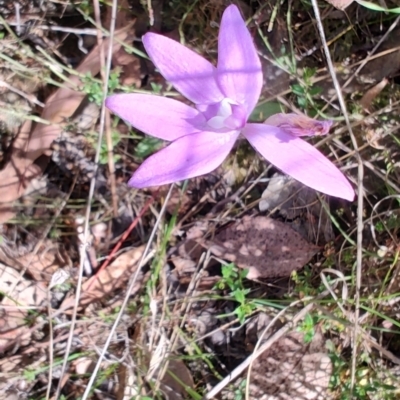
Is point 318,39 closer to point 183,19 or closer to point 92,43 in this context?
point 183,19

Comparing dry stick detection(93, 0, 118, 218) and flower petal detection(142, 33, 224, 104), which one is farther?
dry stick detection(93, 0, 118, 218)

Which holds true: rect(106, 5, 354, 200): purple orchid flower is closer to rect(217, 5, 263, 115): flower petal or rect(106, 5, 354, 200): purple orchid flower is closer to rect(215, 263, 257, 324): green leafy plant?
rect(217, 5, 263, 115): flower petal

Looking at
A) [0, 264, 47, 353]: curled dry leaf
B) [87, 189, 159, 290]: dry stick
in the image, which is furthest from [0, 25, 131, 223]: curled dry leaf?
[87, 189, 159, 290]: dry stick

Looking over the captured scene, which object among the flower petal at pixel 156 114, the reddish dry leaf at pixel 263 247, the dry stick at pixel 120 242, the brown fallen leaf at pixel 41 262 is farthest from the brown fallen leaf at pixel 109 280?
the flower petal at pixel 156 114

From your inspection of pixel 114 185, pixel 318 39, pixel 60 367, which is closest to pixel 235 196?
pixel 114 185

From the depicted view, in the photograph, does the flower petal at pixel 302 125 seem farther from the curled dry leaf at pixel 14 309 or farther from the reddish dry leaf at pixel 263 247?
the curled dry leaf at pixel 14 309
